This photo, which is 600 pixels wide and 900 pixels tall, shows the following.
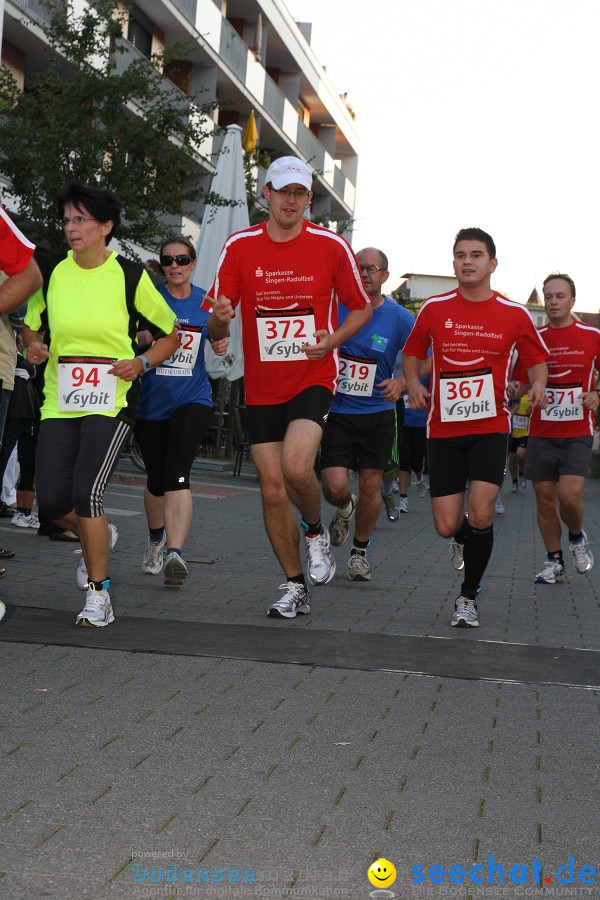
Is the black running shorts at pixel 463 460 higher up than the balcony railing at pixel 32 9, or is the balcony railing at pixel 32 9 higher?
the balcony railing at pixel 32 9

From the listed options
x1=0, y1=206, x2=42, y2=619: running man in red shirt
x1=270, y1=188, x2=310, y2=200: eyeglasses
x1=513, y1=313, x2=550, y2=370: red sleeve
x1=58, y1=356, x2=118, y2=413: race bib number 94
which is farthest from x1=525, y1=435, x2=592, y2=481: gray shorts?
x1=0, y1=206, x2=42, y2=619: running man in red shirt

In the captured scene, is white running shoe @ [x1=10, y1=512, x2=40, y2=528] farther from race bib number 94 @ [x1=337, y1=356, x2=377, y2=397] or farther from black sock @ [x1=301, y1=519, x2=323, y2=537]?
black sock @ [x1=301, y1=519, x2=323, y2=537]

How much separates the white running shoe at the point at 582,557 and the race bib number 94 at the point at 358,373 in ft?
7.08

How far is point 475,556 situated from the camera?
708 centimetres

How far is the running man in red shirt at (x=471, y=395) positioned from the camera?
7.09 m

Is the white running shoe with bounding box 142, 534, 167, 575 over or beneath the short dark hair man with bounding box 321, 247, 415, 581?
beneath

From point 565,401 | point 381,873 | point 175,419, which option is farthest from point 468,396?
point 381,873

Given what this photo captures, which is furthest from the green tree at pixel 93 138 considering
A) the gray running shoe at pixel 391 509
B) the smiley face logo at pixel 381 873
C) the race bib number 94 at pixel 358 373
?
the smiley face logo at pixel 381 873

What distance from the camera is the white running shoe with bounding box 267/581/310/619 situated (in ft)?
22.4

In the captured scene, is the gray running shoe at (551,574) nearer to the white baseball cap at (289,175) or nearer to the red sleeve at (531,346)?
the red sleeve at (531,346)

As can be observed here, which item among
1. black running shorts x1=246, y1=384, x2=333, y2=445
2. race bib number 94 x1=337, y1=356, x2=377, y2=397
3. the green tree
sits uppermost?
the green tree

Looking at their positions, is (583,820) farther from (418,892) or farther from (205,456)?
(205,456)

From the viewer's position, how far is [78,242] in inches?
251

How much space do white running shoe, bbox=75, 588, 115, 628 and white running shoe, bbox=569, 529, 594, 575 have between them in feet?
15.1
